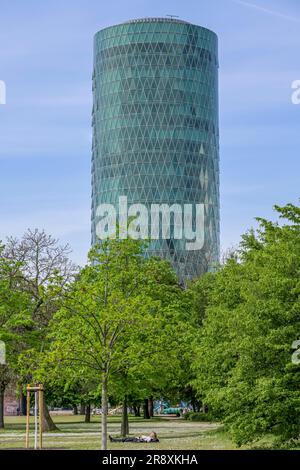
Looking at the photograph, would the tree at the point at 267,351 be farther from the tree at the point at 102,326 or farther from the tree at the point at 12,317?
the tree at the point at 12,317

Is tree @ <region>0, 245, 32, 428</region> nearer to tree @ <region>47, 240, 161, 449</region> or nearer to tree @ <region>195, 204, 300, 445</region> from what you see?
tree @ <region>47, 240, 161, 449</region>

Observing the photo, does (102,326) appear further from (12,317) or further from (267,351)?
(12,317)

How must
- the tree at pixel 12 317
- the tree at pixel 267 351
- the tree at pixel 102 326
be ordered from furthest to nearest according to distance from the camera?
the tree at pixel 12 317
the tree at pixel 102 326
the tree at pixel 267 351

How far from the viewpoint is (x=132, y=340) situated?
54844 mm

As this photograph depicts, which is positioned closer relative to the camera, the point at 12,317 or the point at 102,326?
the point at 102,326

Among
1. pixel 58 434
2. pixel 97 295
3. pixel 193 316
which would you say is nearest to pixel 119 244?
pixel 97 295

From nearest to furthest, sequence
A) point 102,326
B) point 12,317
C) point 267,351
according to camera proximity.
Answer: point 267,351
point 102,326
point 12,317

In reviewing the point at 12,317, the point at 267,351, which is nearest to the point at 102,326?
the point at 267,351

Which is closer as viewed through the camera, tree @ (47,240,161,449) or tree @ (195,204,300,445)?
tree @ (195,204,300,445)

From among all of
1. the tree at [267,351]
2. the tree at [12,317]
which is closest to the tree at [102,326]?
the tree at [267,351]

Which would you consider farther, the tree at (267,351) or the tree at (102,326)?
the tree at (102,326)

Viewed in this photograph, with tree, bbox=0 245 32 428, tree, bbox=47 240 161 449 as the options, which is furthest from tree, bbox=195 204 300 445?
tree, bbox=0 245 32 428

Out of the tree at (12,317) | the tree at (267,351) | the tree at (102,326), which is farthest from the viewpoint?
the tree at (12,317)
